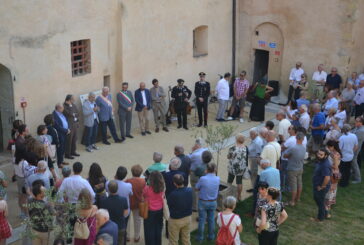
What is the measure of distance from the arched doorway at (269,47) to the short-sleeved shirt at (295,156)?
8.68 meters

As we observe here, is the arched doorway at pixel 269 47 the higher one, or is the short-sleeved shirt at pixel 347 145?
the arched doorway at pixel 269 47

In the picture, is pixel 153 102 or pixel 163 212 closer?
pixel 163 212

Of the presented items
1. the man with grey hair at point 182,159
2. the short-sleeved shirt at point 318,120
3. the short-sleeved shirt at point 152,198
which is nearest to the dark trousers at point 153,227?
the short-sleeved shirt at point 152,198

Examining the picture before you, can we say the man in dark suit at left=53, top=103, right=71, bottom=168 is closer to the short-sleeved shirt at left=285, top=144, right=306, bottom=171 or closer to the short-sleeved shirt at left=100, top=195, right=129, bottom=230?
the short-sleeved shirt at left=100, top=195, right=129, bottom=230

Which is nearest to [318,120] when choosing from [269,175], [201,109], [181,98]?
[201,109]

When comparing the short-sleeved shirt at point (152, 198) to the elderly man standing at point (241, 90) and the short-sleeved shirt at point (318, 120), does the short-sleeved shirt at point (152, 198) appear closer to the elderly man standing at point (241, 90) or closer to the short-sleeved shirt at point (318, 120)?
the short-sleeved shirt at point (318, 120)

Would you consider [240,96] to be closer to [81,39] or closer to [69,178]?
[81,39]

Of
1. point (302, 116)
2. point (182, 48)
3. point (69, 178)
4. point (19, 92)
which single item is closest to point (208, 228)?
point (69, 178)

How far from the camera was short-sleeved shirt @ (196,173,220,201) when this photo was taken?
960 centimetres

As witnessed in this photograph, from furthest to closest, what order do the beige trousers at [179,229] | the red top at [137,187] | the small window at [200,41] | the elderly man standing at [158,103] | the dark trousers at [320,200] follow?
the small window at [200,41]
the elderly man standing at [158,103]
the dark trousers at [320,200]
the red top at [137,187]
the beige trousers at [179,229]

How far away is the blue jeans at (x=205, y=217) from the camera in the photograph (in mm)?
9812

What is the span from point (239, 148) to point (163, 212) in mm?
2561

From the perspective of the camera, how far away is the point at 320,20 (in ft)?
59.0

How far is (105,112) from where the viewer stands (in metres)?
14.6
